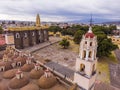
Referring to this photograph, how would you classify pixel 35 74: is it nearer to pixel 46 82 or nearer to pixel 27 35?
pixel 46 82

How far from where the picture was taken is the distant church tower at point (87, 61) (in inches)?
557

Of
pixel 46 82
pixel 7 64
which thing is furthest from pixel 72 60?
pixel 46 82

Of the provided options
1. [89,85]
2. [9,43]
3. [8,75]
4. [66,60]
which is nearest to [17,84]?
[8,75]

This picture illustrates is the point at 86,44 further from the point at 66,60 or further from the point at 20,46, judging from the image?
the point at 20,46

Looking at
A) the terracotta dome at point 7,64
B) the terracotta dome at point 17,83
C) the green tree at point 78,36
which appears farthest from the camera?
the green tree at point 78,36

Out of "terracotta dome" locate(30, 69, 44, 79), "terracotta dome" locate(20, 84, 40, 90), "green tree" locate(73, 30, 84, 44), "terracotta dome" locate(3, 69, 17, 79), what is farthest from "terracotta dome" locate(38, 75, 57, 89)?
"green tree" locate(73, 30, 84, 44)

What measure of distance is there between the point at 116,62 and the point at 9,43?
2845 centimetres

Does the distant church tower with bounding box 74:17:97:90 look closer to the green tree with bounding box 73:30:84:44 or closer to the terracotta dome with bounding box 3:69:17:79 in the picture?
the terracotta dome with bounding box 3:69:17:79

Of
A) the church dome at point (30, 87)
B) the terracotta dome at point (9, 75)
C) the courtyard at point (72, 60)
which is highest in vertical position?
the terracotta dome at point (9, 75)

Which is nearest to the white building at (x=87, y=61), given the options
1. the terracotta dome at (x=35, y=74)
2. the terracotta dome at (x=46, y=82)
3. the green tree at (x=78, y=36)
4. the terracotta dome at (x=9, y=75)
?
the terracotta dome at (x=46, y=82)

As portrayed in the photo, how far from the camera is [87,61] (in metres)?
14.3

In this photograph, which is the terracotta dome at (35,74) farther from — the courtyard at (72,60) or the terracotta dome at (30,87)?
the courtyard at (72,60)

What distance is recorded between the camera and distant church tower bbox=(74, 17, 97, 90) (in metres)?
14.2

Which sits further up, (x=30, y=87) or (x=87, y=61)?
(x=87, y=61)
